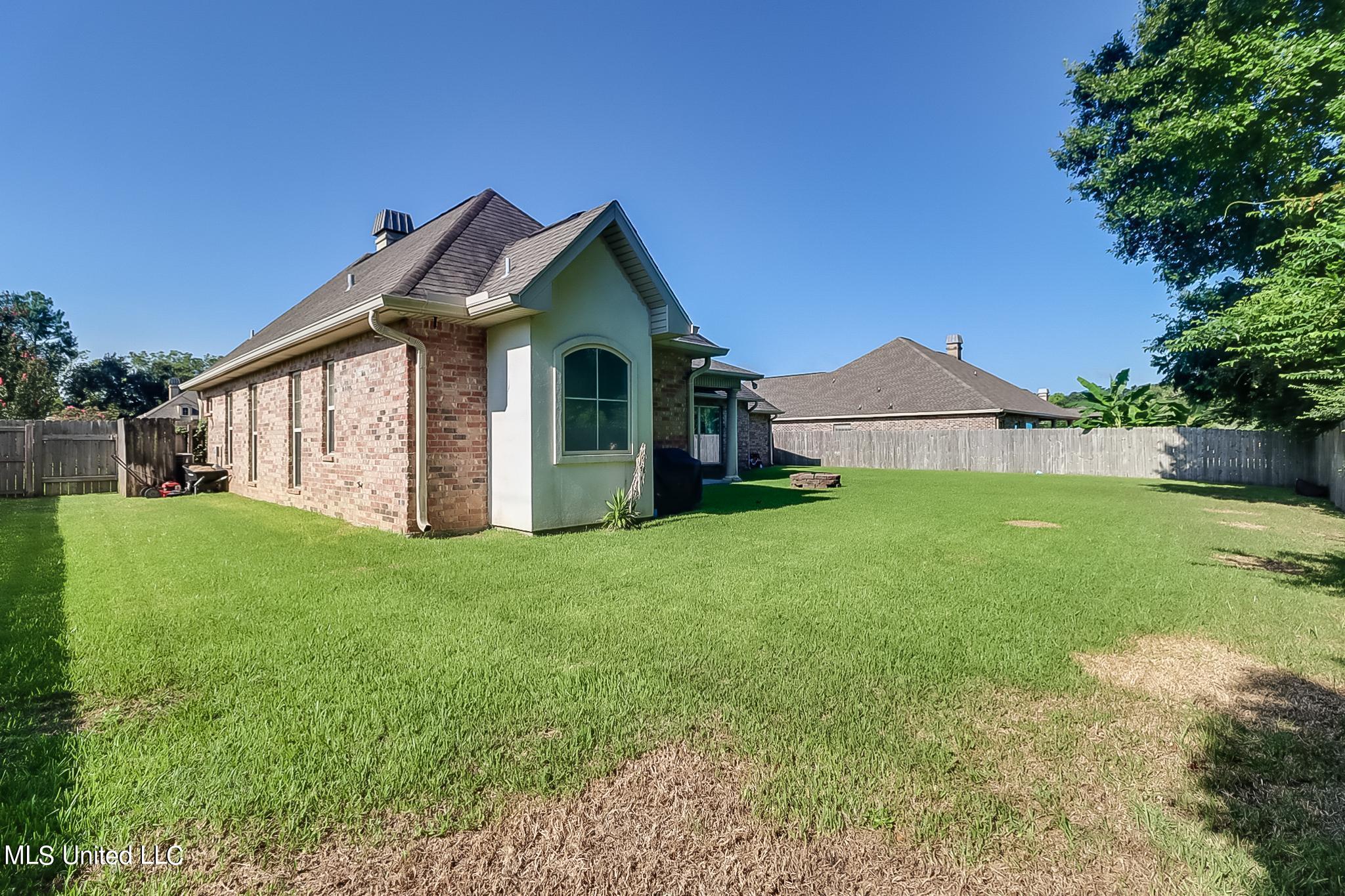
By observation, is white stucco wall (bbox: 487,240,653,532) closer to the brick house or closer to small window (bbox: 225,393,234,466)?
the brick house

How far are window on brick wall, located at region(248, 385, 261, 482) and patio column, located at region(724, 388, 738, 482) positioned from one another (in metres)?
12.8

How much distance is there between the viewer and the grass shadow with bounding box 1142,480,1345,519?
13133 mm

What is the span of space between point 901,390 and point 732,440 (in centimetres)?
1694

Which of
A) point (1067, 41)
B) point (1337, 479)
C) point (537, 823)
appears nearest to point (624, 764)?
point (537, 823)

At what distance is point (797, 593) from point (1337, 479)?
50.9ft

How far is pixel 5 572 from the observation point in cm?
606

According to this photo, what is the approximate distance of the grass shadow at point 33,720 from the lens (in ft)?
6.73

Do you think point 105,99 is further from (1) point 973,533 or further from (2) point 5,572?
(1) point 973,533

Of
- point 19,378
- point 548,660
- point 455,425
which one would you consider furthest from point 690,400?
point 19,378

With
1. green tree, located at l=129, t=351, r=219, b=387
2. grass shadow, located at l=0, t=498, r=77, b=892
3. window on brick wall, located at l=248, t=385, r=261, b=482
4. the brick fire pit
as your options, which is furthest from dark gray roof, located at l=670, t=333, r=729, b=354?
green tree, located at l=129, t=351, r=219, b=387

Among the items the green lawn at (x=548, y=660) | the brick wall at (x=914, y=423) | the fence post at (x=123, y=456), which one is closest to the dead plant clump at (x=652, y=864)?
the green lawn at (x=548, y=660)

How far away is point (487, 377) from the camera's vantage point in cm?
891

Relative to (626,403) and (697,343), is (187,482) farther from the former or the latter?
(697,343)

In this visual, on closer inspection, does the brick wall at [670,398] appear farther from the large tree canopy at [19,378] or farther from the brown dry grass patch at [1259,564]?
the large tree canopy at [19,378]
